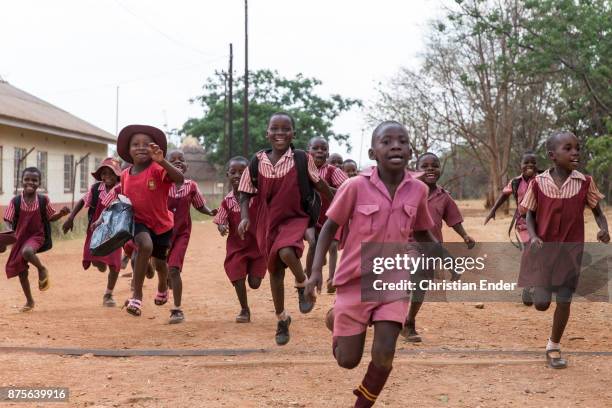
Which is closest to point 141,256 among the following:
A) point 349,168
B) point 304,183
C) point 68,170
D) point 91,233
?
point 304,183

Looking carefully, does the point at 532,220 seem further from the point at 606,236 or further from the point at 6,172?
the point at 6,172

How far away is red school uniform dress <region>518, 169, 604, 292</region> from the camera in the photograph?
6125 millimetres

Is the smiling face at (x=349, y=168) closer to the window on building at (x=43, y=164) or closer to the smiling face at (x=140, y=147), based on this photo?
the smiling face at (x=140, y=147)

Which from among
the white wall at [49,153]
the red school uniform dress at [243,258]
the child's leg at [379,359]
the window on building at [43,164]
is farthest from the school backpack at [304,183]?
the window on building at [43,164]

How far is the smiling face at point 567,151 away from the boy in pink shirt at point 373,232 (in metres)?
2.17

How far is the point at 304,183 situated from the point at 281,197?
0.74 feet

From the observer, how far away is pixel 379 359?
4.20 m

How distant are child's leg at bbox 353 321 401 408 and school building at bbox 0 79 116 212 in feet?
53.0

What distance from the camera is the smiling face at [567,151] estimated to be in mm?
6125

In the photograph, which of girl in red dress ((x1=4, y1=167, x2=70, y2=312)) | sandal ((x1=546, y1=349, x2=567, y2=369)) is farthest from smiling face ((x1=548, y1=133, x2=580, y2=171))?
girl in red dress ((x1=4, y1=167, x2=70, y2=312))

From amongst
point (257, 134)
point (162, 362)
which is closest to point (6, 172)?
point (162, 362)

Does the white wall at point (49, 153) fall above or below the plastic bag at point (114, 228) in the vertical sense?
above

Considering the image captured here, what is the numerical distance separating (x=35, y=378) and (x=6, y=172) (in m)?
18.0

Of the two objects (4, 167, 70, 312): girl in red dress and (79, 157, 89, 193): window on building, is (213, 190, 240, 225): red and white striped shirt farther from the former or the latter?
(79, 157, 89, 193): window on building
